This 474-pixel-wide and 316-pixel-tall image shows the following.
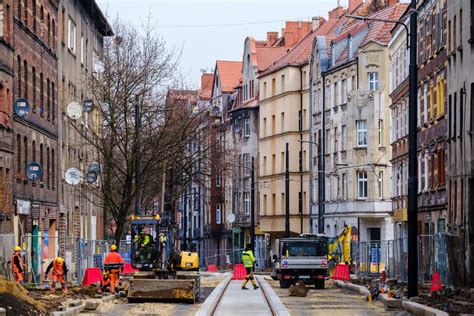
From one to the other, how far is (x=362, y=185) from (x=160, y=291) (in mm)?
45738

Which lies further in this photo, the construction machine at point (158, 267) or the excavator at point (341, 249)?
the excavator at point (341, 249)

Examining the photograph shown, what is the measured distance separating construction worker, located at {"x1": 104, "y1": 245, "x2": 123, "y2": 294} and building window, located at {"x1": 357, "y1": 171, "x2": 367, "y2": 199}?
42215 mm

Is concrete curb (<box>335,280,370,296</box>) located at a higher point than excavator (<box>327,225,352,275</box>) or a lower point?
lower

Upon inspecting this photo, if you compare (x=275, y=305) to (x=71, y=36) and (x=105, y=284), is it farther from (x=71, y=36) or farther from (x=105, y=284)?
(x=71, y=36)

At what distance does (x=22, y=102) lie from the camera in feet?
→ 147

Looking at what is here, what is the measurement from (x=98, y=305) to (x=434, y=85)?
27073 millimetres

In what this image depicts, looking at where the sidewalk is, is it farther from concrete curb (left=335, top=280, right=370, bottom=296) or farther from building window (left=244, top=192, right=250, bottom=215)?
building window (left=244, top=192, right=250, bottom=215)

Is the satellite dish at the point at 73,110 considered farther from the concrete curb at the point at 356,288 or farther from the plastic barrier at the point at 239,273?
the plastic barrier at the point at 239,273

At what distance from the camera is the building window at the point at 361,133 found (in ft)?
270

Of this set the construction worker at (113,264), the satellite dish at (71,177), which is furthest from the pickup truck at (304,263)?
the construction worker at (113,264)

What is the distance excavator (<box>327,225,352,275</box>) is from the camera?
66.1 metres

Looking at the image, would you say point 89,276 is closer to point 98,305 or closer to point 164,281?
point 164,281

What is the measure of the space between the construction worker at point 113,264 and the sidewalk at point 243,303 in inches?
133

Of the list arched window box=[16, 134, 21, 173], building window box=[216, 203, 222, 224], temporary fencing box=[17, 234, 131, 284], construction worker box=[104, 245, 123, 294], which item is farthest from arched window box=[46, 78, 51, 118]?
building window box=[216, 203, 222, 224]
